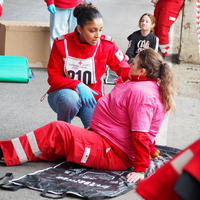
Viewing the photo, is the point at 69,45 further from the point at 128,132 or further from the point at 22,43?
the point at 22,43

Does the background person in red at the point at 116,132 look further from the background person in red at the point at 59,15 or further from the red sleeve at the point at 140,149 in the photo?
the background person in red at the point at 59,15

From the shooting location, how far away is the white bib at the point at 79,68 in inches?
111

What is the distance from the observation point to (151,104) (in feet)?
7.32

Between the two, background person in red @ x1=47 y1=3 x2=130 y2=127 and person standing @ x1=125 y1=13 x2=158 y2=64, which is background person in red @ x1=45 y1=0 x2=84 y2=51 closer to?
person standing @ x1=125 y1=13 x2=158 y2=64

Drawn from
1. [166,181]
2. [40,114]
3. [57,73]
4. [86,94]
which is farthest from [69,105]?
[166,181]

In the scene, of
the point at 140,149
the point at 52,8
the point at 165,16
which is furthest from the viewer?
the point at 165,16

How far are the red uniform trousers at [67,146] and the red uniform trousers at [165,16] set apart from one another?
431cm

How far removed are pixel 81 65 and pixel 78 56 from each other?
0.25 feet

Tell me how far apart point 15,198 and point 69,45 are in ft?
4.17

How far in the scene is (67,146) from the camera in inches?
93.5

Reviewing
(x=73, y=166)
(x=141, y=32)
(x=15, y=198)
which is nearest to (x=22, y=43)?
(x=141, y=32)

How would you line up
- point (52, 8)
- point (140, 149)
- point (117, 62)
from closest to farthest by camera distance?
point (140, 149) → point (117, 62) → point (52, 8)

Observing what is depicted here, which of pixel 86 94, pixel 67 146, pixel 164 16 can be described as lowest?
pixel 67 146

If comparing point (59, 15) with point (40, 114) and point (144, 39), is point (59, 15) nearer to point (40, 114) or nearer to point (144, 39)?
point (144, 39)
